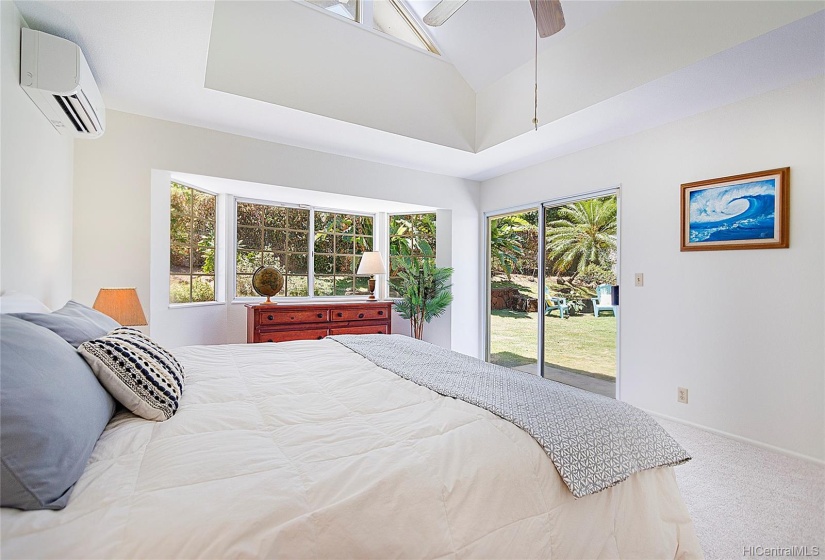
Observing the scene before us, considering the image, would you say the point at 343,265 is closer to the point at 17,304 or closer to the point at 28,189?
the point at 28,189

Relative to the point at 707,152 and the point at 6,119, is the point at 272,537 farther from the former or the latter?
the point at 707,152

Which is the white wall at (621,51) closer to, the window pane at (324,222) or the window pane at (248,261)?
the window pane at (324,222)

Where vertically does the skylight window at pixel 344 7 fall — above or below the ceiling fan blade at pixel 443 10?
above

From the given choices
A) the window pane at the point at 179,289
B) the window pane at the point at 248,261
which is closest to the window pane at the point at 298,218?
the window pane at the point at 248,261

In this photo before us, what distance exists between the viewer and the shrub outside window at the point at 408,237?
5.10 m

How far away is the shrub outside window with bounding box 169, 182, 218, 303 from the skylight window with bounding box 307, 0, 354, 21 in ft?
6.64

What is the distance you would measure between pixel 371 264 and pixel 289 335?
4.11 feet

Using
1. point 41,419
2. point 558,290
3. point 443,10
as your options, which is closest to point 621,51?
point 443,10

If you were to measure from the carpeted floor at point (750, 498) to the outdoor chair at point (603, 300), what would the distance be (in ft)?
4.14

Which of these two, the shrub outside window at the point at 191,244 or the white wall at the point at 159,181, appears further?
the shrub outside window at the point at 191,244

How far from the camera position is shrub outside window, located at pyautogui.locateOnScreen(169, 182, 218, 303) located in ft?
12.1

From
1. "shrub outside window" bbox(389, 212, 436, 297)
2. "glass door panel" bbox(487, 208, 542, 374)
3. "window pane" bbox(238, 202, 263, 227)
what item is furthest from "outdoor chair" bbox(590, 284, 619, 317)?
"window pane" bbox(238, 202, 263, 227)

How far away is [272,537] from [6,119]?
2.07 m

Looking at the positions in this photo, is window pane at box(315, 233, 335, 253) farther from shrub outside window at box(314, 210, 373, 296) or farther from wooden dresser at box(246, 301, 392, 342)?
wooden dresser at box(246, 301, 392, 342)
